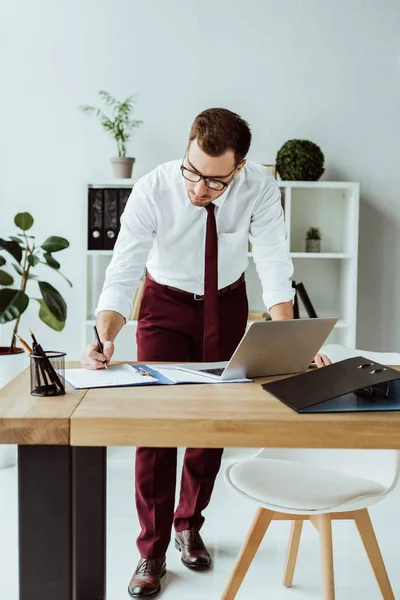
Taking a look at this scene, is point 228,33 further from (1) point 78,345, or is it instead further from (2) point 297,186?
(1) point 78,345

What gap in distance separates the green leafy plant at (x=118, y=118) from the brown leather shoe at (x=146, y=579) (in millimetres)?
2072

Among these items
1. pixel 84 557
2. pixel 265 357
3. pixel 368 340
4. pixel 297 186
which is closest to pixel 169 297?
pixel 265 357

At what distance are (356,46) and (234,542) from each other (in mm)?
2599

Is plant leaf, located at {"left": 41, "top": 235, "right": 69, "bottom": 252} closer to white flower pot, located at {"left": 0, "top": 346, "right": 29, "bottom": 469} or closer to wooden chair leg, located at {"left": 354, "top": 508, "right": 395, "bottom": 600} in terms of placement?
white flower pot, located at {"left": 0, "top": 346, "right": 29, "bottom": 469}

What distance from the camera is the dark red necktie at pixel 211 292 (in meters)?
2.04

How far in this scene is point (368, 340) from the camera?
3.73 m

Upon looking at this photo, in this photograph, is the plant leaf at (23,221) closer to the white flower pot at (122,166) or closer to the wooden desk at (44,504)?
the white flower pot at (122,166)

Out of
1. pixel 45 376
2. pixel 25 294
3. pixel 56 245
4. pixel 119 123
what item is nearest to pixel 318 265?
pixel 119 123

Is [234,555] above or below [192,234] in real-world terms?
below

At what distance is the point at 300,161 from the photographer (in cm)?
338

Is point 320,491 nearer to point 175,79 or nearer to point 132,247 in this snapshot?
point 132,247

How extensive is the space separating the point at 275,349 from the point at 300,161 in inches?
79.8

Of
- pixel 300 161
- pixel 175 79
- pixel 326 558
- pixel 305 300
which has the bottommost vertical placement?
pixel 326 558

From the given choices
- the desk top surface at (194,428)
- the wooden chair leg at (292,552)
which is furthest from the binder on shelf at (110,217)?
the desk top surface at (194,428)
